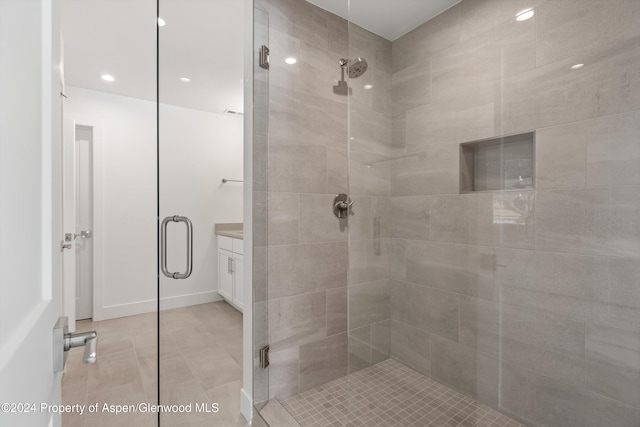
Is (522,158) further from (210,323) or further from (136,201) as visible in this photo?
(136,201)

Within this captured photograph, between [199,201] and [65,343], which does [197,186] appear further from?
[65,343]

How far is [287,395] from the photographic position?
5.46 ft

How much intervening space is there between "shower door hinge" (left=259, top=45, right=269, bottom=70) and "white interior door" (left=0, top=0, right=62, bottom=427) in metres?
1.23

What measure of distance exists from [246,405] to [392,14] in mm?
2266

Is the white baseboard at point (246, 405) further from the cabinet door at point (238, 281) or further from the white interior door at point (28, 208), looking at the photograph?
the white interior door at point (28, 208)

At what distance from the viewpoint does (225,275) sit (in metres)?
1.65

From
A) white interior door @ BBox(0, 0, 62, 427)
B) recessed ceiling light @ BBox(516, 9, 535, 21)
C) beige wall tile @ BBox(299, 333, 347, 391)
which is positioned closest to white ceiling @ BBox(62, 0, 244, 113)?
white interior door @ BBox(0, 0, 62, 427)

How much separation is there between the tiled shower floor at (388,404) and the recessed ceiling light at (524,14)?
179 centimetres

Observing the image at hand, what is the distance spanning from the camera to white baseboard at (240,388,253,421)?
5.14ft

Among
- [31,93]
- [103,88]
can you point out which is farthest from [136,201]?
[31,93]

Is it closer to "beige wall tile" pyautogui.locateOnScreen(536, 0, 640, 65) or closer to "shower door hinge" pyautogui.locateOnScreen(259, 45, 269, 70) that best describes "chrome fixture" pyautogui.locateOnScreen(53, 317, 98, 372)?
"shower door hinge" pyautogui.locateOnScreen(259, 45, 269, 70)

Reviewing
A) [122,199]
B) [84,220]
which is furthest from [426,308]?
[84,220]

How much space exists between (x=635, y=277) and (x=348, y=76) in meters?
1.57

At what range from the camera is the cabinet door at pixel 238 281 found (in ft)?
5.39
